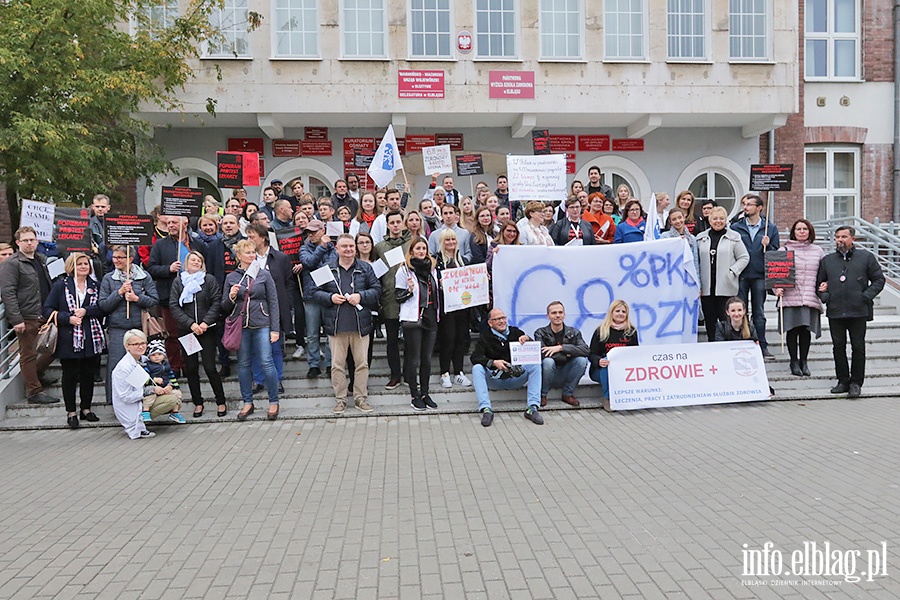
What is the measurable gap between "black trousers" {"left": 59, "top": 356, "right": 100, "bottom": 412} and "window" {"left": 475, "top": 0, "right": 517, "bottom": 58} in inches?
446

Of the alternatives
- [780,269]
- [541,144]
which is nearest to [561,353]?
[780,269]

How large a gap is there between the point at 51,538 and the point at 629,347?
20.1 ft

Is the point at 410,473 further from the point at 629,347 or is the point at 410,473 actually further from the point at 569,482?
the point at 629,347

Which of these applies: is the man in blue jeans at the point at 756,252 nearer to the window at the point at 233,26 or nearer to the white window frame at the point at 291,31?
the white window frame at the point at 291,31

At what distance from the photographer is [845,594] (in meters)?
3.68

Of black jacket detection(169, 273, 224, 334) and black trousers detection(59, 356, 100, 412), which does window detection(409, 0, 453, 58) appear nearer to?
black jacket detection(169, 273, 224, 334)

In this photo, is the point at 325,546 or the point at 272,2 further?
the point at 272,2

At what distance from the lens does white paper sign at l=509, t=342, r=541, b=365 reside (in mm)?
7902

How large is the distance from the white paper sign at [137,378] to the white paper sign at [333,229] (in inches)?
117

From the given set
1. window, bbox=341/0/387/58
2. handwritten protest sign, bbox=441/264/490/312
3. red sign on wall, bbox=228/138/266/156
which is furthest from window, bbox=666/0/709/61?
handwritten protest sign, bbox=441/264/490/312

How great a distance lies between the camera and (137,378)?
7.45 meters

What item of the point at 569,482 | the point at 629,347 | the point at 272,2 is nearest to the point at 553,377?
the point at 629,347

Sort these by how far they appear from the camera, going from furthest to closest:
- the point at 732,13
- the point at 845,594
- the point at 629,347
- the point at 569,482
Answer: the point at 732,13 → the point at 629,347 → the point at 569,482 → the point at 845,594

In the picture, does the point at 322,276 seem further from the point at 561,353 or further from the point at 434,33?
the point at 434,33
